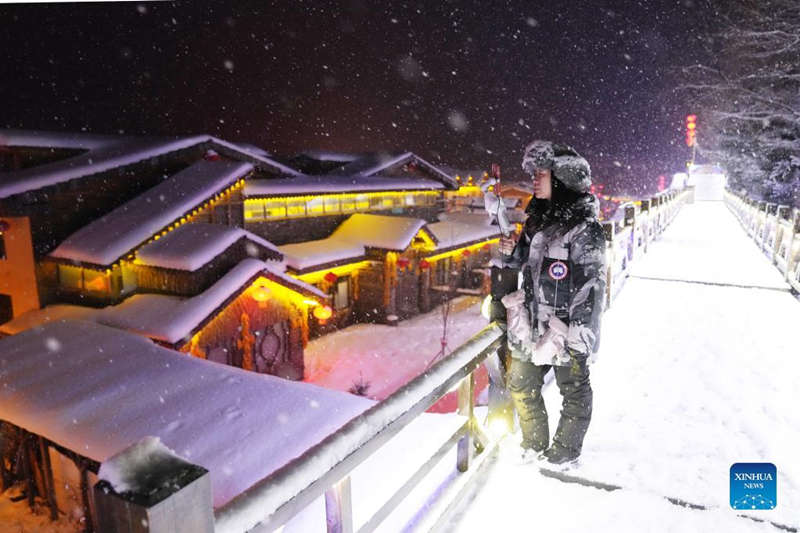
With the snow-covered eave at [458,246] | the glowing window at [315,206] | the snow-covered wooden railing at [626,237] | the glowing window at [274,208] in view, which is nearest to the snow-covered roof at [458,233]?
the snow-covered eave at [458,246]

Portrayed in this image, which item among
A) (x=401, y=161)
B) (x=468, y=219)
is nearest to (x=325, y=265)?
(x=401, y=161)

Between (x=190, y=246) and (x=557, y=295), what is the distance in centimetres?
1417

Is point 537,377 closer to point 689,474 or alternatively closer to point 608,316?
point 689,474

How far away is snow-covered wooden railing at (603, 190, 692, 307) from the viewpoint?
26.9 feet

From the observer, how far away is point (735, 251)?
13992mm

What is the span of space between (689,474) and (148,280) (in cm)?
1558

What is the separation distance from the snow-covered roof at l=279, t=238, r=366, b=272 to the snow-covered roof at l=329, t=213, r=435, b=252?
581 mm

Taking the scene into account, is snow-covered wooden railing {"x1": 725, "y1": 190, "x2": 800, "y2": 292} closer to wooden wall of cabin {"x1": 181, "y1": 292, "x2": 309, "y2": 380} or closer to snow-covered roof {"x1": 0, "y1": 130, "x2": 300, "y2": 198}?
wooden wall of cabin {"x1": 181, "y1": 292, "x2": 309, "y2": 380}

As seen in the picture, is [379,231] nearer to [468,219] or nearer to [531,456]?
[468,219]

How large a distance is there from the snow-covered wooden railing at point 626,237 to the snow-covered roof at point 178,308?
10.3 meters

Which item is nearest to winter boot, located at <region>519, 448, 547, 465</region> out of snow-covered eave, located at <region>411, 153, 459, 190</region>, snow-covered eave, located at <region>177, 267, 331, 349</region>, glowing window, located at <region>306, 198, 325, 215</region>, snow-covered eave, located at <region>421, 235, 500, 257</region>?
snow-covered eave, located at <region>177, 267, 331, 349</region>

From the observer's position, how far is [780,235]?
1157 cm

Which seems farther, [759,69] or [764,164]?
[764,164]

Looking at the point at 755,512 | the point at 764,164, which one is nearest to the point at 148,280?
the point at 755,512
